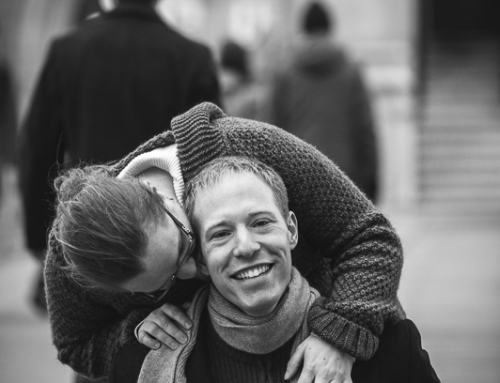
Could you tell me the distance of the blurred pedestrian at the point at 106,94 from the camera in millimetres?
3432

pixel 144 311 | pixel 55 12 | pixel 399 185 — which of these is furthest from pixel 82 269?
pixel 55 12

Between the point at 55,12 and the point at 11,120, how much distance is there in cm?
183

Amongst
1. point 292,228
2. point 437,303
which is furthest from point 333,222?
point 437,303

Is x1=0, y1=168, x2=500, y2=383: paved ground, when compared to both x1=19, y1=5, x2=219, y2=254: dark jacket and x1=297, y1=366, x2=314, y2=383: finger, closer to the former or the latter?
x1=19, y1=5, x2=219, y2=254: dark jacket

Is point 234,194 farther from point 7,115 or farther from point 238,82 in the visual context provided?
point 7,115

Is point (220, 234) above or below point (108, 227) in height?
below

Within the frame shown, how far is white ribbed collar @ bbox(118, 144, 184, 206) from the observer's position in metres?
2.28

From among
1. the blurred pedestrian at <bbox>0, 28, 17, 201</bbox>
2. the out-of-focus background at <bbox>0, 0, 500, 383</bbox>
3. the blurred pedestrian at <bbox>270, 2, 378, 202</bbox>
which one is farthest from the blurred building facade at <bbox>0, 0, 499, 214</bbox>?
the blurred pedestrian at <bbox>270, 2, 378, 202</bbox>

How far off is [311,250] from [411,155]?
8433mm

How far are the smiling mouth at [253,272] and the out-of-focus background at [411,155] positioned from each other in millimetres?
3319

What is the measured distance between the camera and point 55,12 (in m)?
12.2

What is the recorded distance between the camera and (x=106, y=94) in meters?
3.45

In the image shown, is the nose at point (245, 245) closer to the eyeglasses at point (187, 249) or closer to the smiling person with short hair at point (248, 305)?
the smiling person with short hair at point (248, 305)

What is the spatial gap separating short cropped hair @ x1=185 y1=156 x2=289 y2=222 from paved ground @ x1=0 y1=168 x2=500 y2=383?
3.30 m
